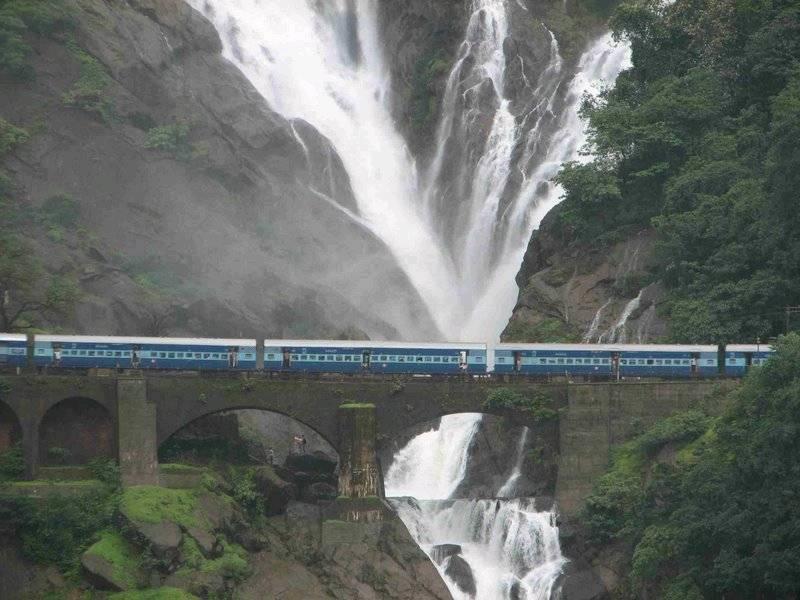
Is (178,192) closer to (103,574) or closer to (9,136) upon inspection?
(9,136)

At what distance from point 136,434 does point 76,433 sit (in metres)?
3.04

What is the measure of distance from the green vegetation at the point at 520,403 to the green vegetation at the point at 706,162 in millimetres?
8139

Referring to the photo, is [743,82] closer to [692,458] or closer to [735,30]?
[735,30]

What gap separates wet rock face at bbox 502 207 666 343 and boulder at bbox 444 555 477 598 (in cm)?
1612

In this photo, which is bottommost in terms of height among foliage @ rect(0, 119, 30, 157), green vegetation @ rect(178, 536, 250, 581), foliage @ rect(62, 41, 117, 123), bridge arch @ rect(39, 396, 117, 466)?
green vegetation @ rect(178, 536, 250, 581)

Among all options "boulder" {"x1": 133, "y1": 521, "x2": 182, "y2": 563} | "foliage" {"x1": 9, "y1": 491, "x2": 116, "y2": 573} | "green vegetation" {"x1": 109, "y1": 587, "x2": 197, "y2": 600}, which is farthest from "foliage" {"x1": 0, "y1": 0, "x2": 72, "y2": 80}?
"green vegetation" {"x1": 109, "y1": 587, "x2": 197, "y2": 600}

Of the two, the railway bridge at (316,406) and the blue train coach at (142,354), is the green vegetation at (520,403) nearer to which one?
the railway bridge at (316,406)

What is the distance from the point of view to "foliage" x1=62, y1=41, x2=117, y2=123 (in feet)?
395

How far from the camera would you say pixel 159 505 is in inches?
3583

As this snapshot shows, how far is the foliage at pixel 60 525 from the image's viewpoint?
89500 millimetres

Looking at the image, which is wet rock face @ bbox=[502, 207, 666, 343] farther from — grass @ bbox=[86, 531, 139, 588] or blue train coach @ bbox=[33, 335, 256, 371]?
grass @ bbox=[86, 531, 139, 588]

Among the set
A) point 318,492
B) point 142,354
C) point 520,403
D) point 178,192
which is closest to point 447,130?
point 178,192

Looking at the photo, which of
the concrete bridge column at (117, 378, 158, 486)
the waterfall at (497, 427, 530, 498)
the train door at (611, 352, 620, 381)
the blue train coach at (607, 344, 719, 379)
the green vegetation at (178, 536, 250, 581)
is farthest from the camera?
the waterfall at (497, 427, 530, 498)

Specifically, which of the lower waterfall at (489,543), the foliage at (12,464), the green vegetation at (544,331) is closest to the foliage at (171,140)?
the green vegetation at (544,331)
